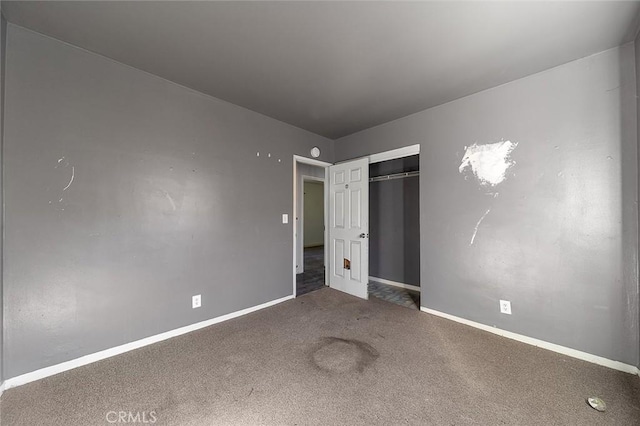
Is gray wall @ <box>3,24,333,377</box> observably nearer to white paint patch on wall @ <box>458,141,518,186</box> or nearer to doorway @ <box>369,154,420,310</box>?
doorway @ <box>369,154,420,310</box>

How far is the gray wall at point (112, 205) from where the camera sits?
1690 mm

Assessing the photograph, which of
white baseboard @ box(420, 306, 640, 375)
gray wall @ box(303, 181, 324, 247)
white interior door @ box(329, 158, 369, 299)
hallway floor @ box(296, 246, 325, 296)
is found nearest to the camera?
white baseboard @ box(420, 306, 640, 375)

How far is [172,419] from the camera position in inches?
54.6

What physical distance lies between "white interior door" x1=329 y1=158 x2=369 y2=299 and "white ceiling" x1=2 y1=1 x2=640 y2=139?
4.43 ft

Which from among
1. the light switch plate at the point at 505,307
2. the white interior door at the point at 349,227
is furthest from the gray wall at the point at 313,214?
the light switch plate at the point at 505,307

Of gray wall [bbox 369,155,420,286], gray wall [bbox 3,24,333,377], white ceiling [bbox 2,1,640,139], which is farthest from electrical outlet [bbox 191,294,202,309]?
gray wall [bbox 369,155,420,286]

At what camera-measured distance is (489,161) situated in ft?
8.13

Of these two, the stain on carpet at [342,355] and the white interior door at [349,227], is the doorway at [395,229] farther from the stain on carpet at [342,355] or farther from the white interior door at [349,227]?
the stain on carpet at [342,355]

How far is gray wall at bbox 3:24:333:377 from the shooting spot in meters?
1.69

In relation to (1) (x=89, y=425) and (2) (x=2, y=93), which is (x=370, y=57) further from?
(1) (x=89, y=425)

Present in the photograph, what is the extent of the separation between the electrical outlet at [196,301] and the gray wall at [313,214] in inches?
238

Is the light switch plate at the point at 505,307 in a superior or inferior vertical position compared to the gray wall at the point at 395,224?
inferior

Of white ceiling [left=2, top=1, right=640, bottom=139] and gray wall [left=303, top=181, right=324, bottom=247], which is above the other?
white ceiling [left=2, top=1, right=640, bottom=139]

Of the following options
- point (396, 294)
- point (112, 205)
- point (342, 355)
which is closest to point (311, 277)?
point (396, 294)
